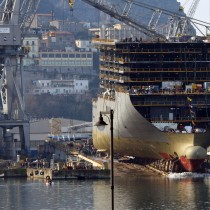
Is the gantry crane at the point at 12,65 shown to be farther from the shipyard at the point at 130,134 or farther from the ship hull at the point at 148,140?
the ship hull at the point at 148,140

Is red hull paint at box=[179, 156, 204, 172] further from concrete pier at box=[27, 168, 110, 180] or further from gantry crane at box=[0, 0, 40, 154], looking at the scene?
gantry crane at box=[0, 0, 40, 154]

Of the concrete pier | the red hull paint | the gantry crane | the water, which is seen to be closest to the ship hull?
the red hull paint

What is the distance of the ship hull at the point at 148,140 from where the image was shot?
430 feet

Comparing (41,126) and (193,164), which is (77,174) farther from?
(41,126)

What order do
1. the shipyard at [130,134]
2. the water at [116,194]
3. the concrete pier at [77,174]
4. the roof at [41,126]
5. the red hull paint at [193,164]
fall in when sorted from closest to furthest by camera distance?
the water at [116,194] < the shipyard at [130,134] < the concrete pier at [77,174] < the red hull paint at [193,164] < the roof at [41,126]

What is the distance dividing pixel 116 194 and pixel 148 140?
17837 mm

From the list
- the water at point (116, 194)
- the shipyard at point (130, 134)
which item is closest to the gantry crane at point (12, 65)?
the shipyard at point (130, 134)

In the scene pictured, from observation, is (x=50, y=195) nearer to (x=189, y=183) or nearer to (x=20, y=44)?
(x=189, y=183)

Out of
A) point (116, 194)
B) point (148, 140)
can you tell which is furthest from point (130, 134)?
point (116, 194)

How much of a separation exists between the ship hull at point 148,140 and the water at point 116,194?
2032 millimetres

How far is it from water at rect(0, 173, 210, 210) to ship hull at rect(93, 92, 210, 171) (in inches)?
80.0

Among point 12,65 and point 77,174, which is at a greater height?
point 12,65

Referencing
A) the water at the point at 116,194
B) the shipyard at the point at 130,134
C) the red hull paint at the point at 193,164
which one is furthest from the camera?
the red hull paint at the point at 193,164

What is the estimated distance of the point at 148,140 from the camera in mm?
134625
